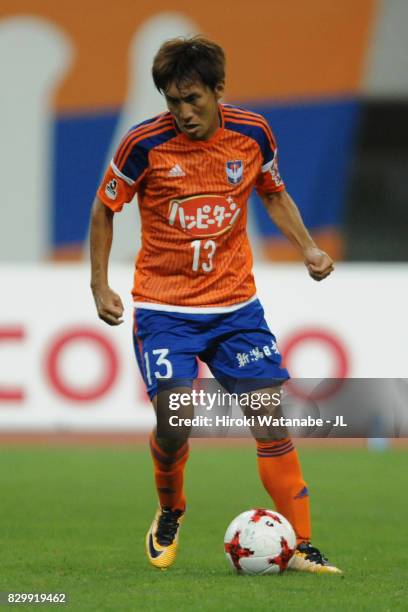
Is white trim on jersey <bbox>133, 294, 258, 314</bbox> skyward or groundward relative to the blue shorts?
skyward

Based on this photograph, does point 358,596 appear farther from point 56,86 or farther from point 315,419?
point 56,86

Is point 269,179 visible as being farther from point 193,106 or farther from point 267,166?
point 193,106

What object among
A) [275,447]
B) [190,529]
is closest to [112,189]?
[275,447]

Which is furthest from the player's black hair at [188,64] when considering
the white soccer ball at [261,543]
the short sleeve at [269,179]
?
the white soccer ball at [261,543]

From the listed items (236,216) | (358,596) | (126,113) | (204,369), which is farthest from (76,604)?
(126,113)

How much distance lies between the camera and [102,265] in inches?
215

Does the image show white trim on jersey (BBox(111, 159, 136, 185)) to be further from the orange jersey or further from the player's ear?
the player's ear

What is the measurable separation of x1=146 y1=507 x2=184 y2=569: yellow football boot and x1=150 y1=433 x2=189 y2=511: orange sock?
0.04 meters

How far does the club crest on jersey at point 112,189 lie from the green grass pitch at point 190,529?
1.48m

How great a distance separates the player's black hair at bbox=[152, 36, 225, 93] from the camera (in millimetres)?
5180

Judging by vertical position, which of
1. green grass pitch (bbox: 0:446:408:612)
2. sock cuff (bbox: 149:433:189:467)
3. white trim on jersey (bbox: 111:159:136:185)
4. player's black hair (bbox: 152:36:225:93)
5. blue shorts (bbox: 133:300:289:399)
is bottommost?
green grass pitch (bbox: 0:446:408:612)

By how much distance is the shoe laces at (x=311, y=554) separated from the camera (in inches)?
208

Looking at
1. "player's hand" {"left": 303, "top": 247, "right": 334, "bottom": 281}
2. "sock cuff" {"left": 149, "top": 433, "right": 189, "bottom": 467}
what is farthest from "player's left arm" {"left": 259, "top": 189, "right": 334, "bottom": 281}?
"sock cuff" {"left": 149, "top": 433, "right": 189, "bottom": 467}

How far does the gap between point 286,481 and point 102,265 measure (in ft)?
3.69
